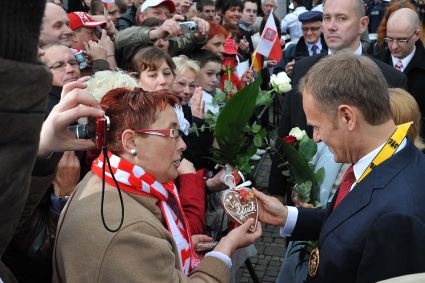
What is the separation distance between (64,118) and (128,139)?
0.47 metres

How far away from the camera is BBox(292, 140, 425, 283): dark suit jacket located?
5.41 feet

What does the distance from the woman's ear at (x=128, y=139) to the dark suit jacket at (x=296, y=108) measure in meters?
1.69

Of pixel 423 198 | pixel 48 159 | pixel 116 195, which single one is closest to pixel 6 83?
pixel 48 159

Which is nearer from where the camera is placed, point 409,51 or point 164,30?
point 164,30

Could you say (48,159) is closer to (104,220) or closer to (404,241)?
(104,220)

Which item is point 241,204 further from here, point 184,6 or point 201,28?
point 184,6

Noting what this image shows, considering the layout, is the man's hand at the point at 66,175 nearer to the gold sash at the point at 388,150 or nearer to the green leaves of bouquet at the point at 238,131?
the green leaves of bouquet at the point at 238,131

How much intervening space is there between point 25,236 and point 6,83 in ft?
4.66

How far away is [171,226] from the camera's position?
7.20ft

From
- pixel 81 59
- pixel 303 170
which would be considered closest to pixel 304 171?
pixel 303 170

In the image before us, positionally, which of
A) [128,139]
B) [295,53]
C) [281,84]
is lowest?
[295,53]

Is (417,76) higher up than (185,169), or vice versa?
(417,76)

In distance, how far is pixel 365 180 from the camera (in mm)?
1897

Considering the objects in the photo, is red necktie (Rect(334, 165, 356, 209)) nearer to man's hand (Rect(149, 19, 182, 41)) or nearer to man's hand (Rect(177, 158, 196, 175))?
man's hand (Rect(177, 158, 196, 175))
